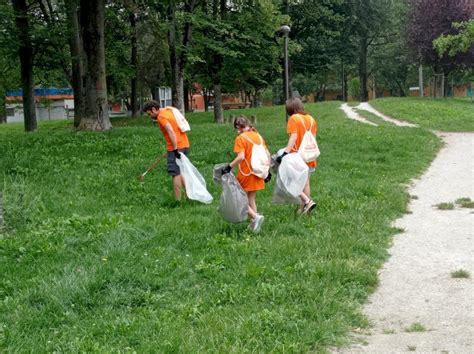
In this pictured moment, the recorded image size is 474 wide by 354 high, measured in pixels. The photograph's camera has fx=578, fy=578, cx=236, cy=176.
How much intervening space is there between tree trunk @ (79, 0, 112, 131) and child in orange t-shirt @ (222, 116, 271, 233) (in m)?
9.53

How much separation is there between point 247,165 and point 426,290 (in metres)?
2.62

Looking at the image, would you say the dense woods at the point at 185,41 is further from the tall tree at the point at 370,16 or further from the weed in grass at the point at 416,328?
the weed in grass at the point at 416,328

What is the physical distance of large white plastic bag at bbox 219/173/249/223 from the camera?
6426mm

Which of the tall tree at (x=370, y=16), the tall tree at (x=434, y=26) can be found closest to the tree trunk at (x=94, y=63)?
the tall tree at (x=434, y=26)

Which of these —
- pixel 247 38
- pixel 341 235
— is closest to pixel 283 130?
pixel 247 38

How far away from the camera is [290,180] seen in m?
6.98

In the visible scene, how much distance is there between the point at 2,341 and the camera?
13.0 ft

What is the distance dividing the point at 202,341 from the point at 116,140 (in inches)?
421

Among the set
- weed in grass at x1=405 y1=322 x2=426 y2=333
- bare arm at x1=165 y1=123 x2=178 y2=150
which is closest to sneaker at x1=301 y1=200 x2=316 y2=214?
bare arm at x1=165 y1=123 x2=178 y2=150

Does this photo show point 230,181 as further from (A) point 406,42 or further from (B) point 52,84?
(A) point 406,42

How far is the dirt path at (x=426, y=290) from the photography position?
154 inches

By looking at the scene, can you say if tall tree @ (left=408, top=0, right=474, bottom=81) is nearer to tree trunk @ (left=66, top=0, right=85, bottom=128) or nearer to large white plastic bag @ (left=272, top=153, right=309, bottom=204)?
tree trunk @ (left=66, top=0, right=85, bottom=128)

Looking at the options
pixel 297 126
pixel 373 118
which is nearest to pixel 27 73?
pixel 373 118

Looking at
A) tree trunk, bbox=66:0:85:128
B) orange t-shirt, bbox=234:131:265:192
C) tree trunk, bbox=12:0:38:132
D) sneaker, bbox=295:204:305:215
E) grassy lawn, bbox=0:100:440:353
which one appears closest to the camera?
grassy lawn, bbox=0:100:440:353
